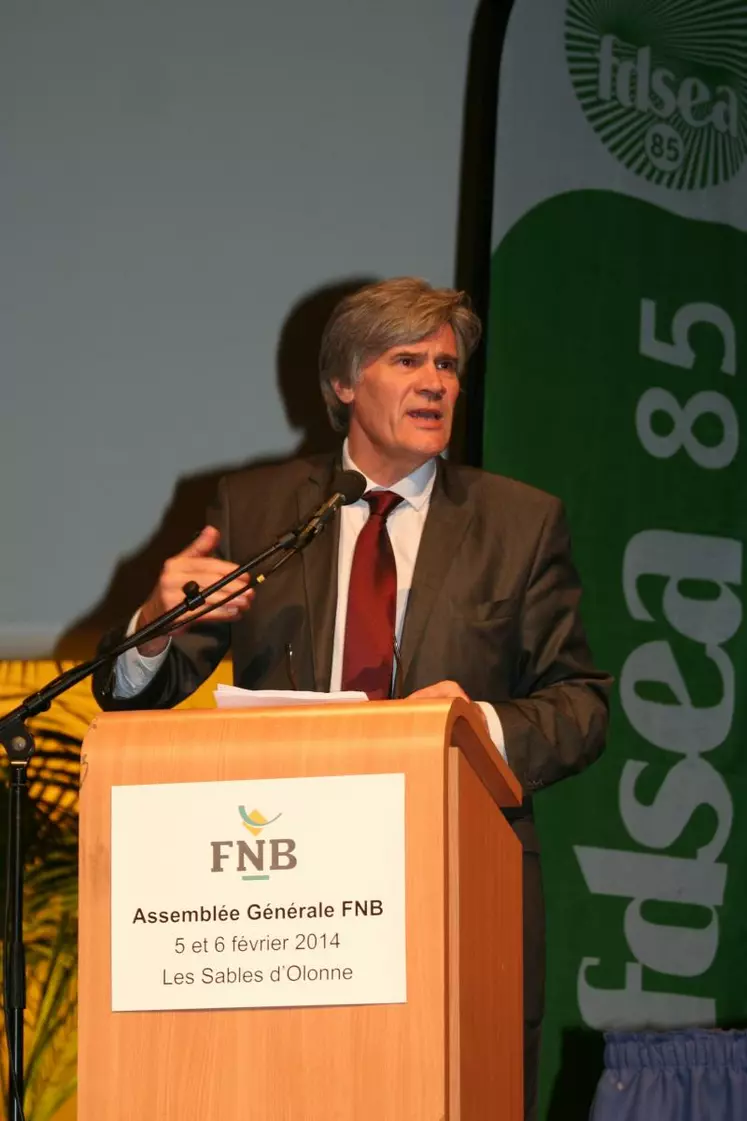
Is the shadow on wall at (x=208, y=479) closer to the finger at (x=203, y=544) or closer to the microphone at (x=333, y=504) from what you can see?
the finger at (x=203, y=544)

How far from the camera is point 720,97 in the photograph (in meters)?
4.20

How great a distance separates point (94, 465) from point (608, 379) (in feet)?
4.14

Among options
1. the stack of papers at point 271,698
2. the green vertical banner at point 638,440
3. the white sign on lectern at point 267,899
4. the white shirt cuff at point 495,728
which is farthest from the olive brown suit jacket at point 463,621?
the green vertical banner at point 638,440

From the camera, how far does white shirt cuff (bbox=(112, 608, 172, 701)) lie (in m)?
2.67

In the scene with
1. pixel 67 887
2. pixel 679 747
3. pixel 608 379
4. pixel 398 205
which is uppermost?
pixel 398 205

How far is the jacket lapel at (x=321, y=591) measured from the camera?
282cm

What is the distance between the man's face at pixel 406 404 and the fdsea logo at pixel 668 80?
136 centimetres

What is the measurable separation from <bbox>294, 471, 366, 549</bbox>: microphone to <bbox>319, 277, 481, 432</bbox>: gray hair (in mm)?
637

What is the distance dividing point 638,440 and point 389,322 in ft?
3.75

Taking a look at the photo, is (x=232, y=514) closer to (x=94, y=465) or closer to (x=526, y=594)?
(x=526, y=594)

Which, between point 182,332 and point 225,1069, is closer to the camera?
point 225,1069

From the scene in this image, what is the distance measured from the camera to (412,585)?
2842 mm

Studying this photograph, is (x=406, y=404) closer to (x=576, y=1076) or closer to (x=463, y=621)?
(x=463, y=621)

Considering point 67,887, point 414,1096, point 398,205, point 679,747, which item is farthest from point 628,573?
point 414,1096
